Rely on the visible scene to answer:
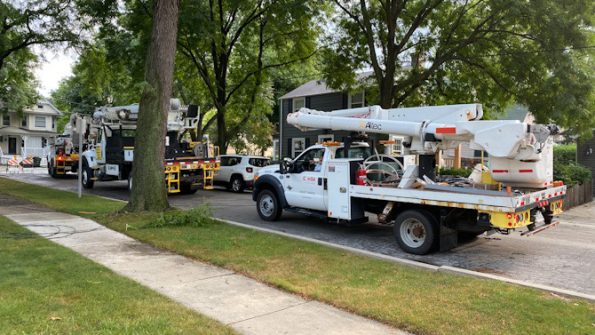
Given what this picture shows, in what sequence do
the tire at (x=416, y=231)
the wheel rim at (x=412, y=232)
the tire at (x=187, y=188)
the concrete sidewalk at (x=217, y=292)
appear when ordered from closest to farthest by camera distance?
the concrete sidewalk at (x=217, y=292), the tire at (x=416, y=231), the wheel rim at (x=412, y=232), the tire at (x=187, y=188)

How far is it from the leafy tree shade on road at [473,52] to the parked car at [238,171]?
4771 millimetres

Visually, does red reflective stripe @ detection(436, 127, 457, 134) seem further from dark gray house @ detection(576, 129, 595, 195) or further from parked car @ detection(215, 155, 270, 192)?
dark gray house @ detection(576, 129, 595, 195)

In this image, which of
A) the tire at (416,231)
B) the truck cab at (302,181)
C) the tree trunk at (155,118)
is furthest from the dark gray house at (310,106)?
the tire at (416,231)

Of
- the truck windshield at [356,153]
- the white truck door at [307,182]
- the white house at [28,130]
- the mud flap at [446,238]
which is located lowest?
the mud flap at [446,238]

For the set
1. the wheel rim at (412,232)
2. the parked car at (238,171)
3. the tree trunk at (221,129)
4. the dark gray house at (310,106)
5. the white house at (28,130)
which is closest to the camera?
the wheel rim at (412,232)

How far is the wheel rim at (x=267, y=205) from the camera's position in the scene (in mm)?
11508

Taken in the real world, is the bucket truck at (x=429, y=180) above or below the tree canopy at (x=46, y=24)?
below

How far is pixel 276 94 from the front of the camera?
154 ft

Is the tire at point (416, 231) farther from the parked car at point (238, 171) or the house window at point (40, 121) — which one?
the house window at point (40, 121)

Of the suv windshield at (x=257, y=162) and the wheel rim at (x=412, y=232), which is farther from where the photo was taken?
the suv windshield at (x=257, y=162)

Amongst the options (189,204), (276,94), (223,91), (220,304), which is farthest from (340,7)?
(276,94)

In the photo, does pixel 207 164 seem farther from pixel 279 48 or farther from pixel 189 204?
pixel 279 48

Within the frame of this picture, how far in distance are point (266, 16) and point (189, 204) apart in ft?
32.4

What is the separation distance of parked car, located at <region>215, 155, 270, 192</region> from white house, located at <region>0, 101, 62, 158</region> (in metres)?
38.9
